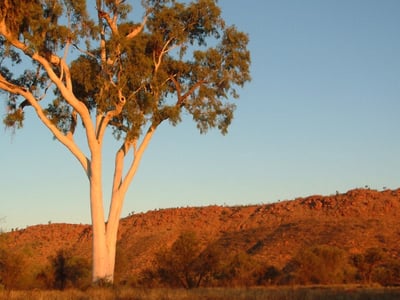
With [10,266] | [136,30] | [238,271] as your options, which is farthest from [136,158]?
[238,271]

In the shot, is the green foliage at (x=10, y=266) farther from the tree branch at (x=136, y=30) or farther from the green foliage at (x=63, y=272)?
the tree branch at (x=136, y=30)

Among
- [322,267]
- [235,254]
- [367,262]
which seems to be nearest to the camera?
[322,267]

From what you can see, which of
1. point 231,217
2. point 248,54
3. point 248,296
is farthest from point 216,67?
point 231,217

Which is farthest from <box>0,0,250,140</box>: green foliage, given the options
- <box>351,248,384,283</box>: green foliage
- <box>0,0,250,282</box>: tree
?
<box>351,248,384,283</box>: green foliage

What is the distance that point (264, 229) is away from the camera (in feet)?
156

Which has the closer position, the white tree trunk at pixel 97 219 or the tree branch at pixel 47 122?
the white tree trunk at pixel 97 219

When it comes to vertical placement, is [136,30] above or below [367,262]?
above

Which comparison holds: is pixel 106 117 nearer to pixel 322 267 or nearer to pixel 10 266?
pixel 10 266

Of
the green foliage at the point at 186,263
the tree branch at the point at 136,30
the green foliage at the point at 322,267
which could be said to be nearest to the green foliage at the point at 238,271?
the green foliage at the point at 186,263

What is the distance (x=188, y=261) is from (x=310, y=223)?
1941cm

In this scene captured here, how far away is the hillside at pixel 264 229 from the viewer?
4069cm

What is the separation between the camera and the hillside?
133 feet

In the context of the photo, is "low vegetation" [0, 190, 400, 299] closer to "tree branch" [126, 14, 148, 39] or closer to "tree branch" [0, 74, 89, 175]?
"tree branch" [0, 74, 89, 175]

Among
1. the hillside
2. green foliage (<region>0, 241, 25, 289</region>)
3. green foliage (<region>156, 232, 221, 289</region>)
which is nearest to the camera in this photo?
green foliage (<region>0, 241, 25, 289</region>)
